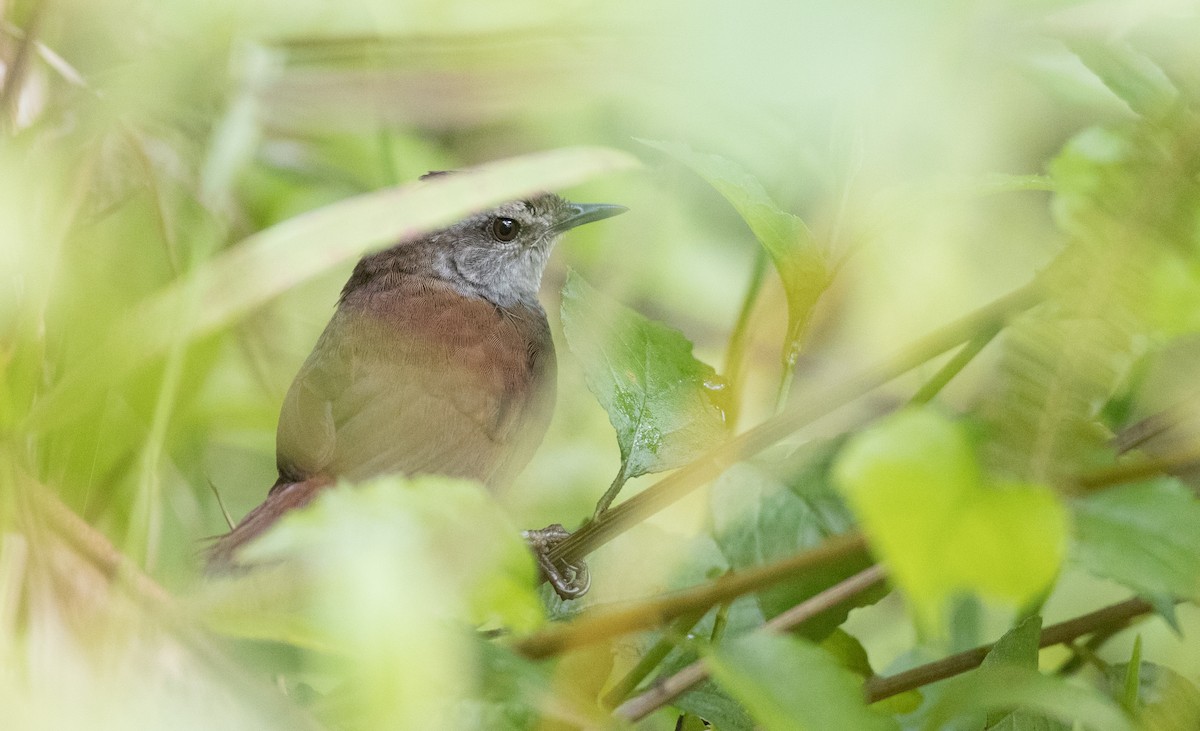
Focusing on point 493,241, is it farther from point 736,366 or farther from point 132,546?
point 132,546

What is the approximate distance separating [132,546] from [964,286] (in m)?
0.75

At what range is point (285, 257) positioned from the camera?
64cm

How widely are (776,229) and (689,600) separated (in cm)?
23

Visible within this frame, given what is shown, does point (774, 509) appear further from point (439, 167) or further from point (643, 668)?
point (439, 167)

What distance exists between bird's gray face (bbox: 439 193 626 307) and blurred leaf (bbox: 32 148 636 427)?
50.3 inches

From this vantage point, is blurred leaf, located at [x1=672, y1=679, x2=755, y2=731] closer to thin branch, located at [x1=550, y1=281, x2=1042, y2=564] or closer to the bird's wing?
thin branch, located at [x1=550, y1=281, x2=1042, y2=564]

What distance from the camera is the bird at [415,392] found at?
1.09 meters

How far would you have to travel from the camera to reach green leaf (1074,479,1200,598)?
432mm

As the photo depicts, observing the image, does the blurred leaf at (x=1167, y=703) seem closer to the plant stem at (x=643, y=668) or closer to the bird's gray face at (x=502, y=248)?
the plant stem at (x=643, y=668)

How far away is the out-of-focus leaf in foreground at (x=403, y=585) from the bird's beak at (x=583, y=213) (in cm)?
114

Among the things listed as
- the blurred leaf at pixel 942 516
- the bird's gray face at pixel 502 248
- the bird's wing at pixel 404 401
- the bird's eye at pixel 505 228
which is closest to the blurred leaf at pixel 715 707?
the blurred leaf at pixel 942 516

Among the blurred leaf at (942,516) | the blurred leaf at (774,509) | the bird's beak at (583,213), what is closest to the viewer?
the blurred leaf at (942,516)

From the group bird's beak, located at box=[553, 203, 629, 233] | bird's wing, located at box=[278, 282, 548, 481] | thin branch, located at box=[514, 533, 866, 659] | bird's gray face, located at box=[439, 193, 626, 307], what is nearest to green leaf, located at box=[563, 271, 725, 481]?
thin branch, located at box=[514, 533, 866, 659]

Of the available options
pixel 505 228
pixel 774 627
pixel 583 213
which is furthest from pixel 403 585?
pixel 505 228
